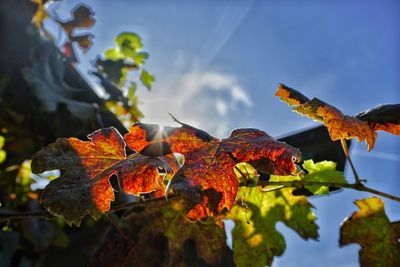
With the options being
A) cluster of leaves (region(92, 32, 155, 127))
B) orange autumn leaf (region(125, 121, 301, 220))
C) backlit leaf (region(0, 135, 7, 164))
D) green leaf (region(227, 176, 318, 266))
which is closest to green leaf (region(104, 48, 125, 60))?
cluster of leaves (region(92, 32, 155, 127))

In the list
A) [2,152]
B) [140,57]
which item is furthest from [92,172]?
[140,57]

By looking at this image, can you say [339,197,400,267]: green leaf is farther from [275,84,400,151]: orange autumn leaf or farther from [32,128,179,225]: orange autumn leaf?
[32,128,179,225]: orange autumn leaf

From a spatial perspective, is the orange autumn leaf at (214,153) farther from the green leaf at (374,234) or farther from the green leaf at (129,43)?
the green leaf at (129,43)

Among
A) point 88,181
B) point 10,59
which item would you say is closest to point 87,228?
point 10,59

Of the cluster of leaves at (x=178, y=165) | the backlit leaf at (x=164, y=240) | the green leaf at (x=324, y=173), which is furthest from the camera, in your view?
the backlit leaf at (x=164, y=240)

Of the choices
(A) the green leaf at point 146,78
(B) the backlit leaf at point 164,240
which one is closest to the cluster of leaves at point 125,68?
(A) the green leaf at point 146,78

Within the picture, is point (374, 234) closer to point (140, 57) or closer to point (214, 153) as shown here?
point (214, 153)

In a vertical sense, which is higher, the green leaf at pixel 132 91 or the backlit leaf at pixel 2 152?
the green leaf at pixel 132 91

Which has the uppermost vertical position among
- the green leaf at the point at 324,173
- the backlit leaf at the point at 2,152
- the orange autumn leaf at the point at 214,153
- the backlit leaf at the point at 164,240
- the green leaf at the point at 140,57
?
the green leaf at the point at 140,57
